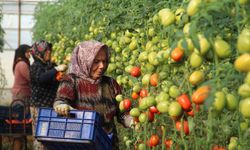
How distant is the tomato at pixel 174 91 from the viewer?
208 centimetres

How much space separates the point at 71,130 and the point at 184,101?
1145 millimetres

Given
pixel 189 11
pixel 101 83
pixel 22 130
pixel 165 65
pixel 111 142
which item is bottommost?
pixel 22 130

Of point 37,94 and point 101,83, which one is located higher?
point 101,83

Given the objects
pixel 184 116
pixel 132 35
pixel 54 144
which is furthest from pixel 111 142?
pixel 184 116

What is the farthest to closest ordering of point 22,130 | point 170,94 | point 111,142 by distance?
point 22,130
point 111,142
point 170,94

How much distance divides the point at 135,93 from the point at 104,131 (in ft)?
1.17

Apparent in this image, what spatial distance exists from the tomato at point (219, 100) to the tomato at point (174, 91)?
52 centimetres

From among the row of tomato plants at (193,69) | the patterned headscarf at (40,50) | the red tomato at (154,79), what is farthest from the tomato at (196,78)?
the patterned headscarf at (40,50)

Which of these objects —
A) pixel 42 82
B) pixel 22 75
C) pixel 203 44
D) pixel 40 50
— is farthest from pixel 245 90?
pixel 22 75

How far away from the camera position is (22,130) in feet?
19.6

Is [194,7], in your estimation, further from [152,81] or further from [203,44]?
[152,81]

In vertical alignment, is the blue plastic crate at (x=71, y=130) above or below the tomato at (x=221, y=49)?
below

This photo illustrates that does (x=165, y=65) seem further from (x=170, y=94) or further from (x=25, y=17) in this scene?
(x=25, y=17)

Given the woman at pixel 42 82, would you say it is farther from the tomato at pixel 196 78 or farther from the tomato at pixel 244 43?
the tomato at pixel 244 43
